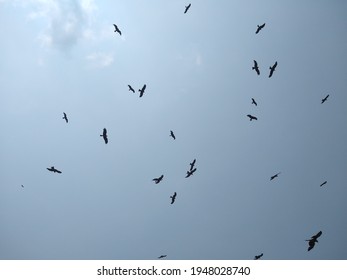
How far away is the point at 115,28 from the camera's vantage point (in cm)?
2873

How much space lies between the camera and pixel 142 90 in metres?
28.0

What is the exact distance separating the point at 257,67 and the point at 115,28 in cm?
1372

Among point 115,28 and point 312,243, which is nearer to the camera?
point 312,243
